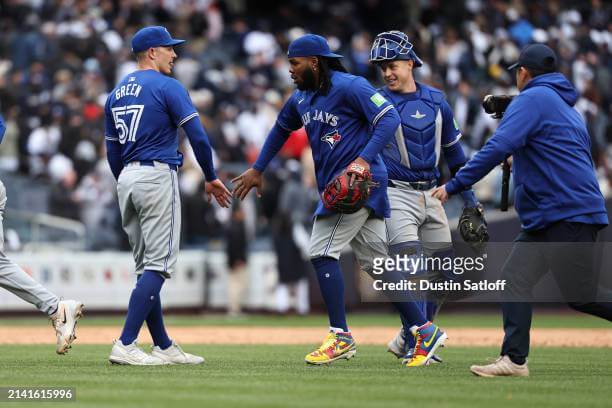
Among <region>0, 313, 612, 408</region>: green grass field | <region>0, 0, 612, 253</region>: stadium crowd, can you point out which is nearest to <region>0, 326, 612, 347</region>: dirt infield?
<region>0, 313, 612, 408</region>: green grass field

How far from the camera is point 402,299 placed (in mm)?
9219

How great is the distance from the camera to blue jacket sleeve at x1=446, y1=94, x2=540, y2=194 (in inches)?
322

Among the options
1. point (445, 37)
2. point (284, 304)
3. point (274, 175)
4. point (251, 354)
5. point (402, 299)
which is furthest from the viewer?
point (445, 37)

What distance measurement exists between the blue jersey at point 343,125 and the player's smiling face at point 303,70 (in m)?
0.14

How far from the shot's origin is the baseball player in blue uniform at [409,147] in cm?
980

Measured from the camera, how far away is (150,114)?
927cm

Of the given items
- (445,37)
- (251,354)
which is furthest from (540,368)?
(445,37)

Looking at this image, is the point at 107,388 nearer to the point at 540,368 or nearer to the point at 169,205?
the point at 169,205

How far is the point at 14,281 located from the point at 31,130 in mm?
13222

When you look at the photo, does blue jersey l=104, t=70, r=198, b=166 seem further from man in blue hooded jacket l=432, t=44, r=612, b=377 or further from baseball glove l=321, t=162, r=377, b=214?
man in blue hooded jacket l=432, t=44, r=612, b=377

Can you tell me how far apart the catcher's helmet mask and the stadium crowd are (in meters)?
10.6

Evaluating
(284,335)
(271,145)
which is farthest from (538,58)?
(284,335)

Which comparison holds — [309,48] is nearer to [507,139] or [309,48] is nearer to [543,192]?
[507,139]

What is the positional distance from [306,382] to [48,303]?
2446mm
